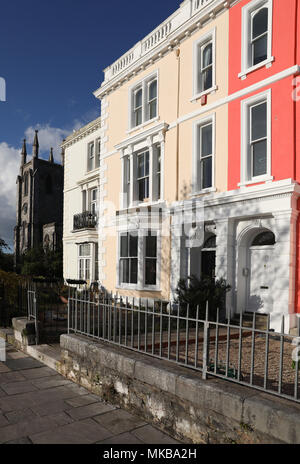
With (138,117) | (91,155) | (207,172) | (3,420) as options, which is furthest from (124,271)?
(3,420)

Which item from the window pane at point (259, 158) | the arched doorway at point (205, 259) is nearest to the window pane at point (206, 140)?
the window pane at point (259, 158)

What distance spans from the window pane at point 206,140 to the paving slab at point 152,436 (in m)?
9.24

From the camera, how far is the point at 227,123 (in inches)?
423

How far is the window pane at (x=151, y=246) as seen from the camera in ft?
43.5

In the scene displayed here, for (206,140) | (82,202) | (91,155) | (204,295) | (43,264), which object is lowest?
(43,264)

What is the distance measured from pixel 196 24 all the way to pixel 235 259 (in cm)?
794

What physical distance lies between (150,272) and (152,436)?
30.8 ft

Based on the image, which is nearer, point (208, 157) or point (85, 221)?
point (208, 157)

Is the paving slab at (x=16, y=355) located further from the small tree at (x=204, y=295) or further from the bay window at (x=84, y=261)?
the bay window at (x=84, y=261)

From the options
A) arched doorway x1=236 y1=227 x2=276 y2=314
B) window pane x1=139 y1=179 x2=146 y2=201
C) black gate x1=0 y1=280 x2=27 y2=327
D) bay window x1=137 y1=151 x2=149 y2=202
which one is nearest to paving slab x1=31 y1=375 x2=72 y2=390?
black gate x1=0 y1=280 x2=27 y2=327

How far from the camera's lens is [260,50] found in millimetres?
10195

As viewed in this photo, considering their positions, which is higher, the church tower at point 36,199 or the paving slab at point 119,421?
the church tower at point 36,199

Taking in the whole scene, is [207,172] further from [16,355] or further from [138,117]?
[16,355]
